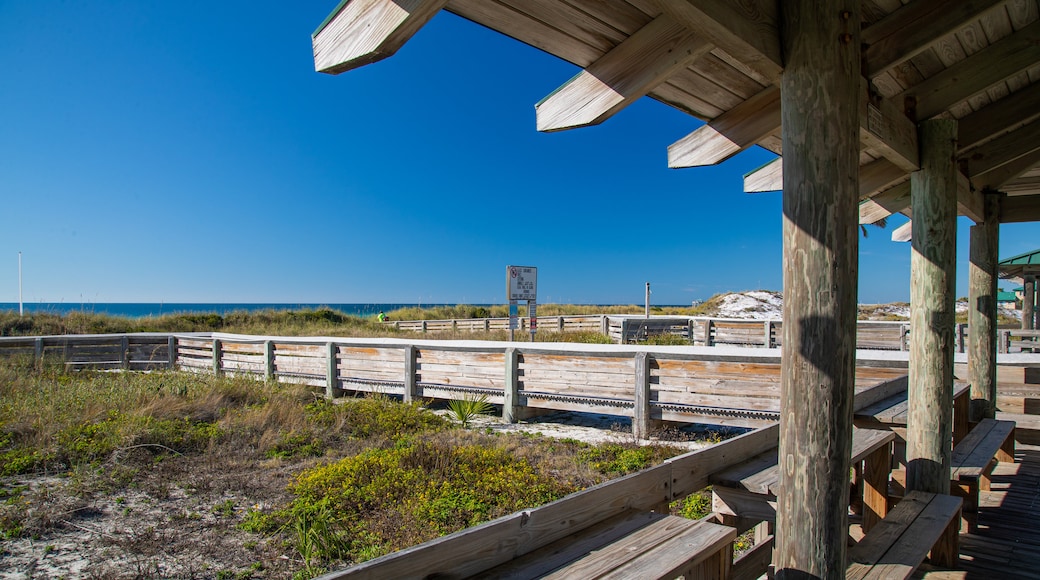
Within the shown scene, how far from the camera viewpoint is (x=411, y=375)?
9.70m

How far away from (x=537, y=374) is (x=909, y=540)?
5.90 metres

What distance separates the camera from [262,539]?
14.1ft

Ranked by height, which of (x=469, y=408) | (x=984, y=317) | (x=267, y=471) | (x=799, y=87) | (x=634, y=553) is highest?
(x=799, y=87)

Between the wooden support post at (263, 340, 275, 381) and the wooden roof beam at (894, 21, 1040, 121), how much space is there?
11.4 meters

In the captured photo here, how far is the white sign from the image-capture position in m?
13.0

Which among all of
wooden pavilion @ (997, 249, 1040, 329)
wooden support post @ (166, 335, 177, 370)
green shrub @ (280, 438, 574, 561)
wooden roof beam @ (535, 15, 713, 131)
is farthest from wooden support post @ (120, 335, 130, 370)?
wooden pavilion @ (997, 249, 1040, 329)

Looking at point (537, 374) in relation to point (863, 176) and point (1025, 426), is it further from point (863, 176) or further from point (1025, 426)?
point (1025, 426)

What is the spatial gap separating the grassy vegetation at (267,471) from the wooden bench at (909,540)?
2.08 m

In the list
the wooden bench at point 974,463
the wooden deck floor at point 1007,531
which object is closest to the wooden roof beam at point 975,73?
the wooden bench at point 974,463

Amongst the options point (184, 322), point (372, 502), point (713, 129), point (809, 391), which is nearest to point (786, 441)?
point (809, 391)

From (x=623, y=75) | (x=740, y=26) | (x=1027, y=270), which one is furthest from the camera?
(x=1027, y=270)

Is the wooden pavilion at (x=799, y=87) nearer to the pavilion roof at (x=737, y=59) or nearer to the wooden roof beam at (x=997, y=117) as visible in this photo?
the pavilion roof at (x=737, y=59)

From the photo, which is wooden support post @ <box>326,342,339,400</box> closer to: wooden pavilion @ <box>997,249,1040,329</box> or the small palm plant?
the small palm plant

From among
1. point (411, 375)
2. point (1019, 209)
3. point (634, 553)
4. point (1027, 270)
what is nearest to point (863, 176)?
point (1019, 209)
